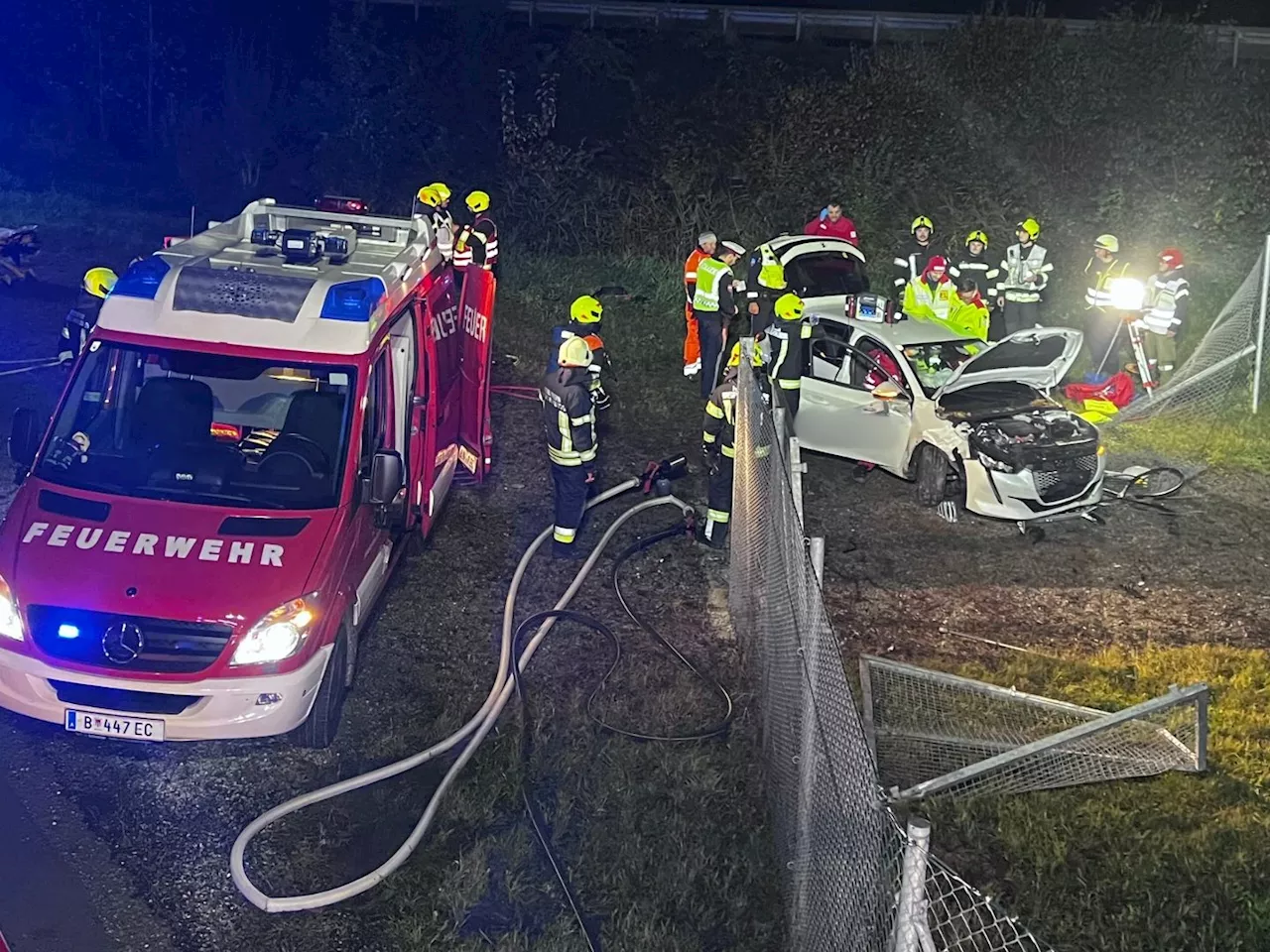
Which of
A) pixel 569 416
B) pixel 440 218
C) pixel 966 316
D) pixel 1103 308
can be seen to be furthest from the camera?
pixel 1103 308

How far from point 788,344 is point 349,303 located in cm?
401

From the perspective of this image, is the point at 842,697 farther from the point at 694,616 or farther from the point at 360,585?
the point at 694,616

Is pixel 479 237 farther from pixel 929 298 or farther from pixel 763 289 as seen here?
pixel 929 298

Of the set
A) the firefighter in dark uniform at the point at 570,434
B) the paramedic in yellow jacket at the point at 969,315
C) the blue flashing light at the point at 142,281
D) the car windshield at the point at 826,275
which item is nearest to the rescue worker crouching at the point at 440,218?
the firefighter in dark uniform at the point at 570,434

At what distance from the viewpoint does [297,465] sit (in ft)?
21.5

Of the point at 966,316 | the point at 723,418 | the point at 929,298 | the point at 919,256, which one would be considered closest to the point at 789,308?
the point at 723,418

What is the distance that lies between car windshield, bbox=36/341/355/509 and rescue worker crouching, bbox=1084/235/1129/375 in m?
8.91

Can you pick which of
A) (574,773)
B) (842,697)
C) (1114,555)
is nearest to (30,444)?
(574,773)

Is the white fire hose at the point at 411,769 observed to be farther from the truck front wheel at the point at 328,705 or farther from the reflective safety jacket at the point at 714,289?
the reflective safety jacket at the point at 714,289

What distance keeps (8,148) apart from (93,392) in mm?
22119

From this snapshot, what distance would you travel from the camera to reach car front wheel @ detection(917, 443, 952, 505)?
32.3 feet

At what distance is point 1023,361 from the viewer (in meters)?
10.1

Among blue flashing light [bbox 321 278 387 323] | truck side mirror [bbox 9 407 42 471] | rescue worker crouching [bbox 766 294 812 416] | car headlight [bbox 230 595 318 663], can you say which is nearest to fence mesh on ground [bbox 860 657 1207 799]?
car headlight [bbox 230 595 318 663]

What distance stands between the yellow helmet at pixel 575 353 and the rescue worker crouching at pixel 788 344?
1.81 meters
